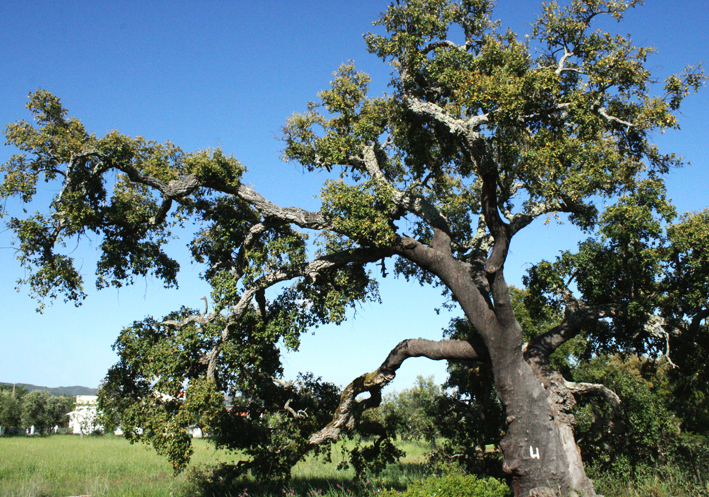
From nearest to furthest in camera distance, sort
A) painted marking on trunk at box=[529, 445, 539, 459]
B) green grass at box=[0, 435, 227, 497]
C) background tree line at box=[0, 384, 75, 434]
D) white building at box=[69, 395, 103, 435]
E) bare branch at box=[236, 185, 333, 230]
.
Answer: painted marking on trunk at box=[529, 445, 539, 459]
white building at box=[69, 395, 103, 435]
bare branch at box=[236, 185, 333, 230]
green grass at box=[0, 435, 227, 497]
background tree line at box=[0, 384, 75, 434]

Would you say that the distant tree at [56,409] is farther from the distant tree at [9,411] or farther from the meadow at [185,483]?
the meadow at [185,483]

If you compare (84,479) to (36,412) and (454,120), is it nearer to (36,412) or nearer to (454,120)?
(454,120)

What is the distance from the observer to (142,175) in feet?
40.9

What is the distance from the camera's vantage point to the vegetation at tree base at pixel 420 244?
33.9ft

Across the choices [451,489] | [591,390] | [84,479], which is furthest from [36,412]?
[591,390]

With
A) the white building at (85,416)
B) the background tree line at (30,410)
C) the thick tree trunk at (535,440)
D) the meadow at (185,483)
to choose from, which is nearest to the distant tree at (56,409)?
the background tree line at (30,410)

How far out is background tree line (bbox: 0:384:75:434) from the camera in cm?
5081

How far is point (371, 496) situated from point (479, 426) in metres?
5.94

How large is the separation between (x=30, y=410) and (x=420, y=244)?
58.3 meters

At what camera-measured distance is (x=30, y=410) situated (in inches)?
2015

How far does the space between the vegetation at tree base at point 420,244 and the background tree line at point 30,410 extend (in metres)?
51.1

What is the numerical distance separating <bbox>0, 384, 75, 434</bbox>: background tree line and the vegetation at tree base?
168 ft

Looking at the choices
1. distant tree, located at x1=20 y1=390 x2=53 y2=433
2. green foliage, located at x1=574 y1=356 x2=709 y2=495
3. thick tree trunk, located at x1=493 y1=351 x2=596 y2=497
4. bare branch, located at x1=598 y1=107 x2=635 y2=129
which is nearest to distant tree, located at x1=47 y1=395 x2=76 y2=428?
distant tree, located at x1=20 y1=390 x2=53 y2=433

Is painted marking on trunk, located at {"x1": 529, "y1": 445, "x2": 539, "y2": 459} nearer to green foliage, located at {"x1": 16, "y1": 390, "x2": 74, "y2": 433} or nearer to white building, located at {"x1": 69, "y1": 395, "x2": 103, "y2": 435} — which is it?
white building, located at {"x1": 69, "y1": 395, "x2": 103, "y2": 435}
